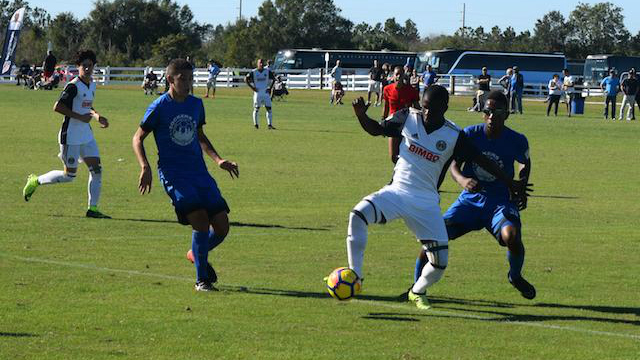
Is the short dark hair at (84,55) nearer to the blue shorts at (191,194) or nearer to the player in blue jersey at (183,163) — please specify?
the player in blue jersey at (183,163)

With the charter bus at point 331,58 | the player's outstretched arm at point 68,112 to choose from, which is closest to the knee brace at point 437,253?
the player's outstretched arm at point 68,112

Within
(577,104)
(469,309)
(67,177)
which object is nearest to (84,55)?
(67,177)

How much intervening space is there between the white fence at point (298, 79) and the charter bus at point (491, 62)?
6.01m

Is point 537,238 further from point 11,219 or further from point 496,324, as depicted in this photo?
point 11,219

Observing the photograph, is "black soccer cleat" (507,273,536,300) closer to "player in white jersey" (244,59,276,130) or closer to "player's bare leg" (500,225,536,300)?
"player's bare leg" (500,225,536,300)

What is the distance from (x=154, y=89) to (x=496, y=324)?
57771 millimetres

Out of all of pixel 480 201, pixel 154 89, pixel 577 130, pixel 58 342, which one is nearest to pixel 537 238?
pixel 480 201

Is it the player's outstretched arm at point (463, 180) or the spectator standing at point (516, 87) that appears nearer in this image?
the player's outstretched arm at point (463, 180)

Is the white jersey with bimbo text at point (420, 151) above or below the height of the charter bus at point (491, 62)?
above

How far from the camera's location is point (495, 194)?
415 inches

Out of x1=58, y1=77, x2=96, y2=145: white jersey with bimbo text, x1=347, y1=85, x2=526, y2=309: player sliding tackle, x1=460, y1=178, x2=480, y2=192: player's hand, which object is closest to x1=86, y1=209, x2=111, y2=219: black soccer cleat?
x1=58, y1=77, x2=96, y2=145: white jersey with bimbo text

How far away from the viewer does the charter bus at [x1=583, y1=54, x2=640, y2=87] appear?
3792 inches

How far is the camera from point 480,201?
10562 mm

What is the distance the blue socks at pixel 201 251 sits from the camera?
10625 mm
